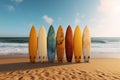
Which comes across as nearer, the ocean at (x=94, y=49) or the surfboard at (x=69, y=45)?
the surfboard at (x=69, y=45)

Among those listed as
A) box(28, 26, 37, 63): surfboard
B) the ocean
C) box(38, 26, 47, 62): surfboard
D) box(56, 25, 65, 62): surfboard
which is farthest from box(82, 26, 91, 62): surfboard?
the ocean

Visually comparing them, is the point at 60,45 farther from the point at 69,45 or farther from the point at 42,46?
the point at 42,46

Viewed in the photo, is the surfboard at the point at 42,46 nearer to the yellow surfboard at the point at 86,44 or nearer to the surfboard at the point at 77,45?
the surfboard at the point at 77,45

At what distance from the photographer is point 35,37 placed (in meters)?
10.6

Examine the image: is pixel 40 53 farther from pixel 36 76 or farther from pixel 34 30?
pixel 36 76

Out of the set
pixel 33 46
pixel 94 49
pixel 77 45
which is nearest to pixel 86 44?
pixel 77 45

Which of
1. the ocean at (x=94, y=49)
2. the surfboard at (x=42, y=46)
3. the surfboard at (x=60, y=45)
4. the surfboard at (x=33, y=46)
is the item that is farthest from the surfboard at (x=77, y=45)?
the ocean at (x=94, y=49)

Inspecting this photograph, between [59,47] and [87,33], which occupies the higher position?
[87,33]

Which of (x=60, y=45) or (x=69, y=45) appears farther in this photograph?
Result: (x=69, y=45)

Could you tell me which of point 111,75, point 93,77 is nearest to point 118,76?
point 111,75

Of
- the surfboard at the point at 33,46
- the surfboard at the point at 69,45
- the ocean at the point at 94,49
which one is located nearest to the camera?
the surfboard at the point at 33,46

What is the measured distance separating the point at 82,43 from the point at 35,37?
109 inches

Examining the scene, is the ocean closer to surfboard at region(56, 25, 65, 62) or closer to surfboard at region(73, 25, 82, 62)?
surfboard at region(73, 25, 82, 62)

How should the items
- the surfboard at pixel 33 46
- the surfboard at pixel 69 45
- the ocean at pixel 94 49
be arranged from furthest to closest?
1. the ocean at pixel 94 49
2. the surfboard at pixel 69 45
3. the surfboard at pixel 33 46
